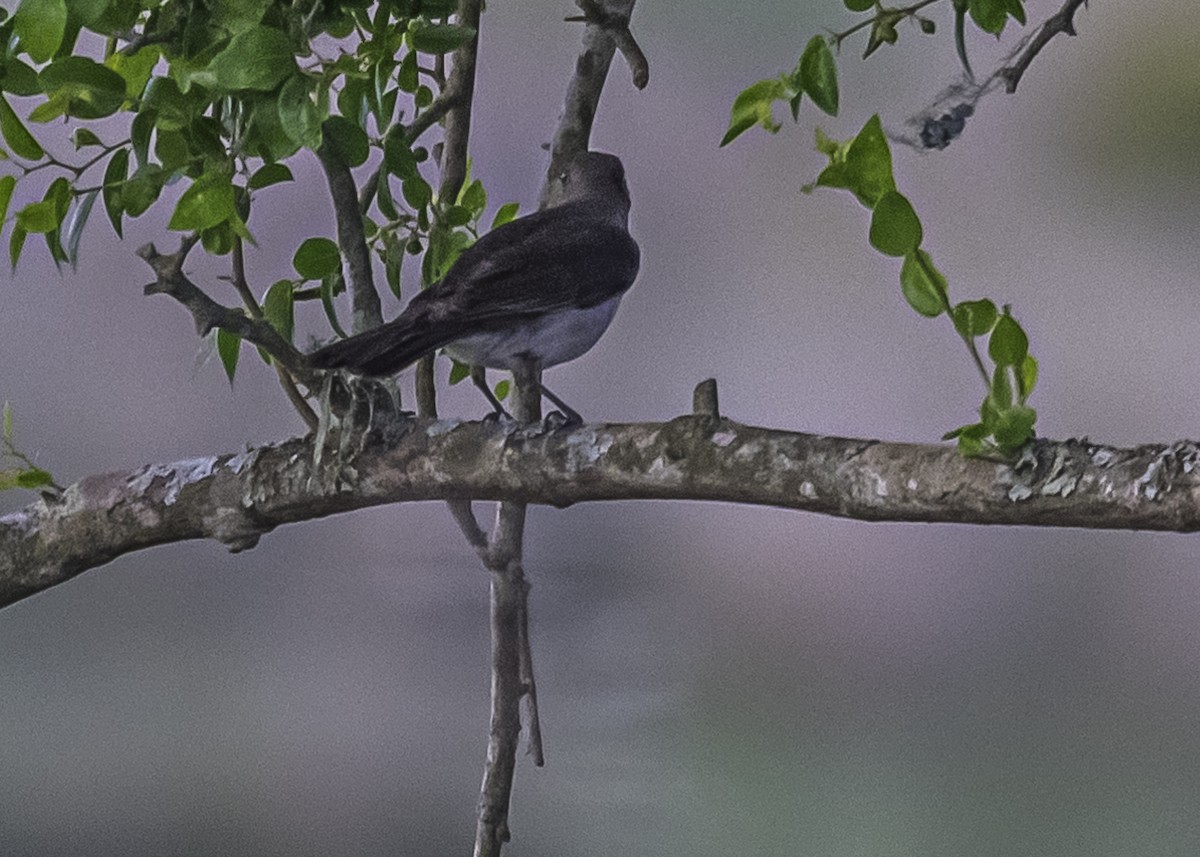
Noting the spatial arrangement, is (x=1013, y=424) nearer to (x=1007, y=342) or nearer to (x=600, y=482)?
(x=1007, y=342)

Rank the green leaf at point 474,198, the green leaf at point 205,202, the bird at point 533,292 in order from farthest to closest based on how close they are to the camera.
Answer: the green leaf at point 474,198
the bird at point 533,292
the green leaf at point 205,202

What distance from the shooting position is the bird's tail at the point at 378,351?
2.49ft

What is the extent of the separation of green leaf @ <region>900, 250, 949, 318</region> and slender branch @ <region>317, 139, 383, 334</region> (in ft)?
1.07

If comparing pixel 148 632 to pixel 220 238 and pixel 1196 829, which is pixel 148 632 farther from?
pixel 1196 829

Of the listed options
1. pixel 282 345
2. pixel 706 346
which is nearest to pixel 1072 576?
pixel 706 346

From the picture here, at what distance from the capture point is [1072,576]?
1005 millimetres

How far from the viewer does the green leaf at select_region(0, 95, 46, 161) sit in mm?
714

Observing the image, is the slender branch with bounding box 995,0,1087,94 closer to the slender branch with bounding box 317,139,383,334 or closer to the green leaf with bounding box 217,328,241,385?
the slender branch with bounding box 317,139,383,334

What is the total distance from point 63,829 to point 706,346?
2.06ft

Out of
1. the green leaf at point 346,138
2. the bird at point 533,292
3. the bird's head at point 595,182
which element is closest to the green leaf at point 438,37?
the green leaf at point 346,138

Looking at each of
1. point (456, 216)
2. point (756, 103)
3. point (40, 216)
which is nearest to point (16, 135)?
point (40, 216)

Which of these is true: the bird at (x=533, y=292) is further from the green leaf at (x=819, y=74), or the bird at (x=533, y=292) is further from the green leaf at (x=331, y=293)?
the green leaf at (x=819, y=74)

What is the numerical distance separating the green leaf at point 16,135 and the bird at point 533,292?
18cm

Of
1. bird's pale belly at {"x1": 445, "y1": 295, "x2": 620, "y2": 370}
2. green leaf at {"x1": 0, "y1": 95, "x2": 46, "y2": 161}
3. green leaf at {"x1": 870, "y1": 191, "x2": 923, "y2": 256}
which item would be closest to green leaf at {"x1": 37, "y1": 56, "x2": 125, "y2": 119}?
green leaf at {"x1": 0, "y1": 95, "x2": 46, "y2": 161}
